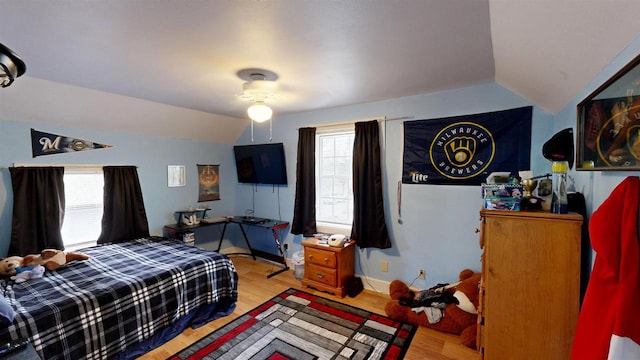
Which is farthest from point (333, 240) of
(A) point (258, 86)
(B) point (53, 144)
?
(B) point (53, 144)

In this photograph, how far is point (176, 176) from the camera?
13.0 ft

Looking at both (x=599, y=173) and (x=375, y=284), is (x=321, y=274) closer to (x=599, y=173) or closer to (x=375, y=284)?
(x=375, y=284)

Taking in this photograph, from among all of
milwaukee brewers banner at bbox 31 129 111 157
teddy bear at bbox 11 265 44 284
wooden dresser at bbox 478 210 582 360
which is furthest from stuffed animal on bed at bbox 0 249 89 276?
wooden dresser at bbox 478 210 582 360

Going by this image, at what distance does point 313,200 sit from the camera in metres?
3.59

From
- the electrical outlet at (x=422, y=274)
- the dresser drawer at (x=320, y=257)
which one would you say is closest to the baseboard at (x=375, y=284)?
the electrical outlet at (x=422, y=274)

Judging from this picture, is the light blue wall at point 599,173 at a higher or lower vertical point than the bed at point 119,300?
higher

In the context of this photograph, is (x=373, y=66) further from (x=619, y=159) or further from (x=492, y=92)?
(x=619, y=159)

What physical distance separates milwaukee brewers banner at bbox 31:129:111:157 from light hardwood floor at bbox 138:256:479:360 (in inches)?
95.0

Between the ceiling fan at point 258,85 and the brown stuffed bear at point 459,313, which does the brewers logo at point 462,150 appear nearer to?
the brown stuffed bear at point 459,313

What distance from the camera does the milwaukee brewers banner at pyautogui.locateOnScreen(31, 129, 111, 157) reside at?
2.79 meters

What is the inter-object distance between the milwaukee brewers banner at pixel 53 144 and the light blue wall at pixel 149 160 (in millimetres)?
42

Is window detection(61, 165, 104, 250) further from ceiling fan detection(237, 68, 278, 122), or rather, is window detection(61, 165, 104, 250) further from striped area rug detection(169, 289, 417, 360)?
ceiling fan detection(237, 68, 278, 122)

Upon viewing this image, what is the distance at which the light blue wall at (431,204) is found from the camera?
2506mm

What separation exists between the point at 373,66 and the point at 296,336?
234 cm
